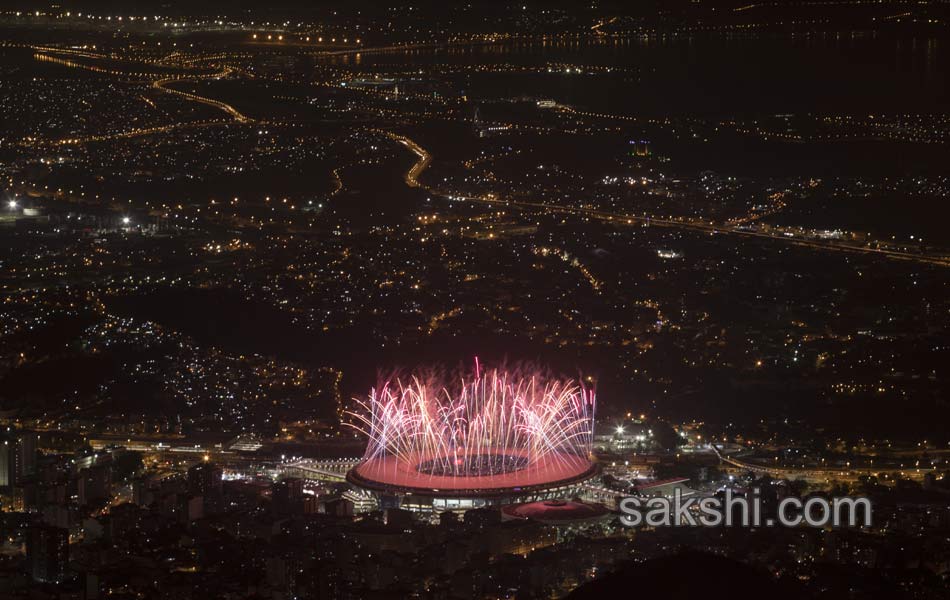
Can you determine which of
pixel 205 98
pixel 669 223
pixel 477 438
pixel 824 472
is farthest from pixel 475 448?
pixel 205 98

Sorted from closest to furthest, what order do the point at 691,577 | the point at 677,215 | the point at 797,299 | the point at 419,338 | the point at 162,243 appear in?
the point at 691,577 → the point at 419,338 → the point at 797,299 → the point at 162,243 → the point at 677,215

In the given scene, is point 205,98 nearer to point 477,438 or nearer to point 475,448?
point 477,438

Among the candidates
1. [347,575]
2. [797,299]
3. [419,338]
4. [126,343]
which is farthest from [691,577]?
[797,299]

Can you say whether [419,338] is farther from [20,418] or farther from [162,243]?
[162,243]

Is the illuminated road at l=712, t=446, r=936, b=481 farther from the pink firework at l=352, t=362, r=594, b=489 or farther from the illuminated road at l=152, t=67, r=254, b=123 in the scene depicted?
the illuminated road at l=152, t=67, r=254, b=123

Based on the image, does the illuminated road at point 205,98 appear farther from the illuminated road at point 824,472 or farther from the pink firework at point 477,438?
the illuminated road at point 824,472

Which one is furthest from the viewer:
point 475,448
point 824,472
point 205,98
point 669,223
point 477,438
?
point 205,98

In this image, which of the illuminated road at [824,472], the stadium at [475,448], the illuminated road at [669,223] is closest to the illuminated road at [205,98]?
the illuminated road at [669,223]
